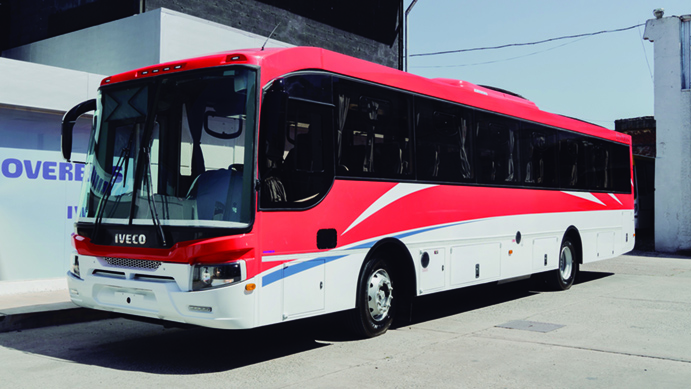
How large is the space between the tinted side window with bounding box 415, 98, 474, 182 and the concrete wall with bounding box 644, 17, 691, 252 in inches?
625

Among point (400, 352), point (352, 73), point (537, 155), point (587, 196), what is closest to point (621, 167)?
point (587, 196)

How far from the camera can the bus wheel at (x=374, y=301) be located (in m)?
8.05

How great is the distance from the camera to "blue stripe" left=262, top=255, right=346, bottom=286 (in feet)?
22.0

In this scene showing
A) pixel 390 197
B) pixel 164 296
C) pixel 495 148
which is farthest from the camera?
pixel 495 148

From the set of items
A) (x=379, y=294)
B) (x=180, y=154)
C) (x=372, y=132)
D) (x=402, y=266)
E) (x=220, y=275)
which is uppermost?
(x=372, y=132)

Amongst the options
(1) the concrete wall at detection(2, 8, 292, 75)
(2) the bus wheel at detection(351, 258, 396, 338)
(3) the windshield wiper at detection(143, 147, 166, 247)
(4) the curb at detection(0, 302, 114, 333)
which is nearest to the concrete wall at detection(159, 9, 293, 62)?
(1) the concrete wall at detection(2, 8, 292, 75)

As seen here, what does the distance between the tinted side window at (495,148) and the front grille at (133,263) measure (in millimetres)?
5470

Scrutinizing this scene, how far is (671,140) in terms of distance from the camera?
23.3 metres

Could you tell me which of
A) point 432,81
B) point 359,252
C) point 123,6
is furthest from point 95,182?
point 123,6

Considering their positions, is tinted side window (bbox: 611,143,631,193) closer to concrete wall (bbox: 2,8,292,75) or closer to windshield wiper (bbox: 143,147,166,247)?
concrete wall (bbox: 2,8,292,75)

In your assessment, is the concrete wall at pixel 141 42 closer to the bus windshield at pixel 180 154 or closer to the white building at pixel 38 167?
the white building at pixel 38 167

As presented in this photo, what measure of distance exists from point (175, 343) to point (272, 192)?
8.51ft

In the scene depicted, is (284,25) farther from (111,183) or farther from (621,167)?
(111,183)

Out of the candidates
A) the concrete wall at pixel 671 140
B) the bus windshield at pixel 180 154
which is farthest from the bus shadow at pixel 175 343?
the concrete wall at pixel 671 140
